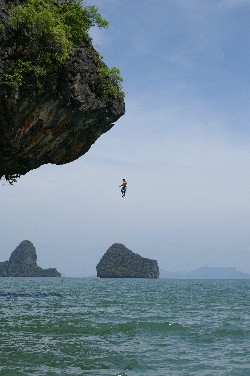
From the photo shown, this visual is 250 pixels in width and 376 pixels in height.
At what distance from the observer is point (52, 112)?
24.4 metres

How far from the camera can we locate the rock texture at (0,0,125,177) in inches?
870

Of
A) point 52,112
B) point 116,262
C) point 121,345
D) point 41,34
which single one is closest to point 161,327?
point 121,345

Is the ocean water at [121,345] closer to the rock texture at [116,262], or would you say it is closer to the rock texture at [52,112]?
the rock texture at [52,112]

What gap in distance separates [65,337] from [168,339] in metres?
4.28

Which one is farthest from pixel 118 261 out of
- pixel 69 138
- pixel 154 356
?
pixel 154 356

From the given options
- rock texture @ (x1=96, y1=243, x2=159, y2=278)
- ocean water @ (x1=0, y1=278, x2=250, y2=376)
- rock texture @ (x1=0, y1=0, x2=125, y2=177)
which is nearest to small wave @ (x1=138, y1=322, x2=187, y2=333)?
ocean water @ (x1=0, y1=278, x2=250, y2=376)

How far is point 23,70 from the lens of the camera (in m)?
21.6

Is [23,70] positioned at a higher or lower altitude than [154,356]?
higher

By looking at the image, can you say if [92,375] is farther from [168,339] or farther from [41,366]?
[168,339]

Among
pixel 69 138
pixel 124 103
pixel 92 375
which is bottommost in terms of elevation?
pixel 92 375

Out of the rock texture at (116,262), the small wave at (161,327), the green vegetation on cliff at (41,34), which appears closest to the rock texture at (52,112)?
the green vegetation on cliff at (41,34)

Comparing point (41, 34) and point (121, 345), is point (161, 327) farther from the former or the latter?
point (41, 34)

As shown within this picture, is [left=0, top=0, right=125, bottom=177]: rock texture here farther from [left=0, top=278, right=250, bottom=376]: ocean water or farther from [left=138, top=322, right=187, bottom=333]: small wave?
[left=138, top=322, right=187, bottom=333]: small wave

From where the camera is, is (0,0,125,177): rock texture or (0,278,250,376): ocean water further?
(0,0,125,177): rock texture
